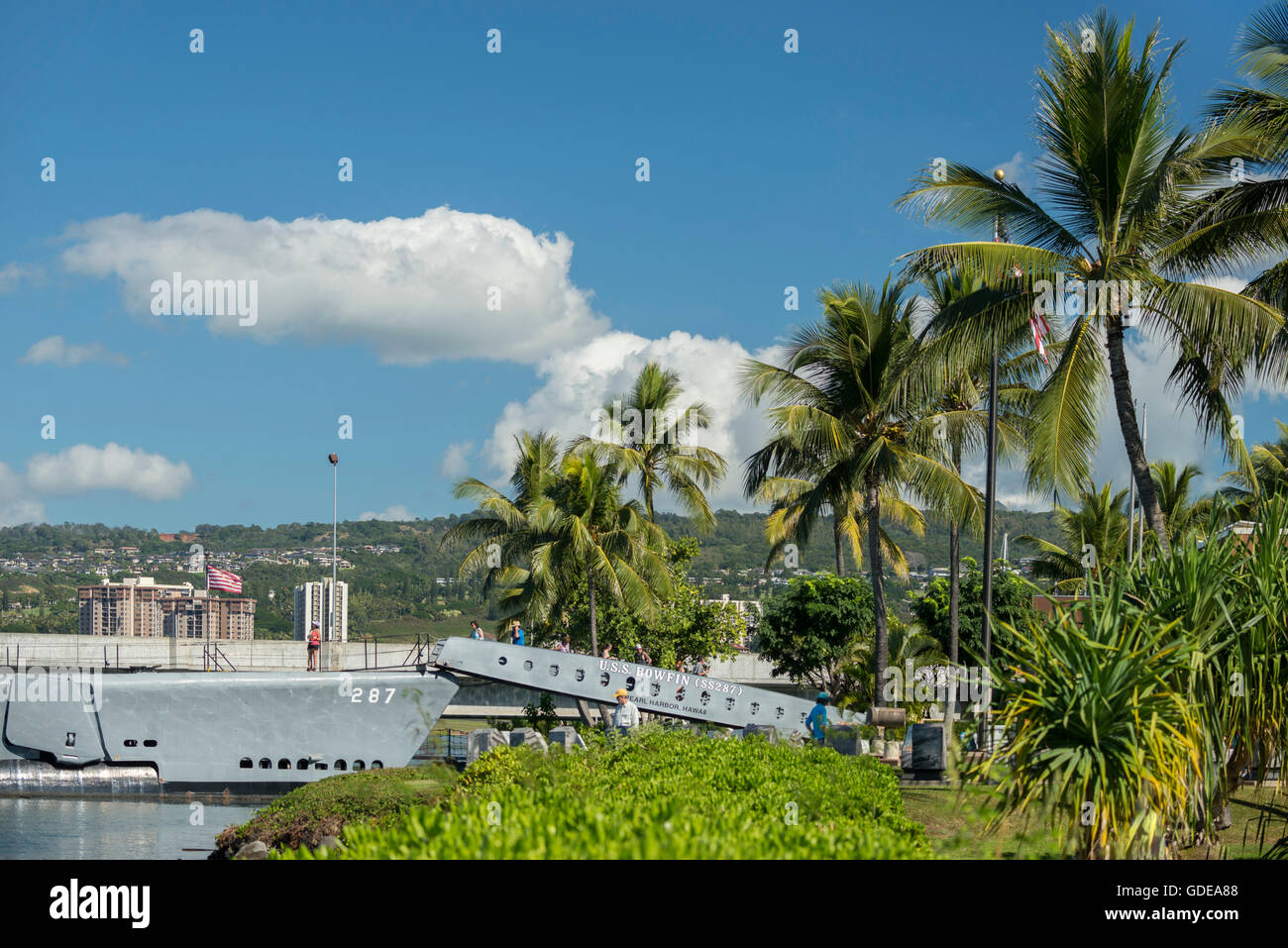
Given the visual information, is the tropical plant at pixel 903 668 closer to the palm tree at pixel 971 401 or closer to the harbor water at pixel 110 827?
the palm tree at pixel 971 401

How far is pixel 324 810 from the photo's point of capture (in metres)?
14.4

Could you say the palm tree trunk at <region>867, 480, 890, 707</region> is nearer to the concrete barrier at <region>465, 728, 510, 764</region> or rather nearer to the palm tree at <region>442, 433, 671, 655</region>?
the palm tree at <region>442, 433, 671, 655</region>

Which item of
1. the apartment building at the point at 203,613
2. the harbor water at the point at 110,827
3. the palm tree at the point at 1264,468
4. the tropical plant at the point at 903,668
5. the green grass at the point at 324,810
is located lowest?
the apartment building at the point at 203,613

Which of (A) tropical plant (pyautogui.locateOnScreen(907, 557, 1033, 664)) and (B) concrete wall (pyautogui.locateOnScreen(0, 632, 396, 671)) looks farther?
(B) concrete wall (pyautogui.locateOnScreen(0, 632, 396, 671))

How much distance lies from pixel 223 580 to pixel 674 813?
33.6 metres

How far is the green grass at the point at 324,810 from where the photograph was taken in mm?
13625

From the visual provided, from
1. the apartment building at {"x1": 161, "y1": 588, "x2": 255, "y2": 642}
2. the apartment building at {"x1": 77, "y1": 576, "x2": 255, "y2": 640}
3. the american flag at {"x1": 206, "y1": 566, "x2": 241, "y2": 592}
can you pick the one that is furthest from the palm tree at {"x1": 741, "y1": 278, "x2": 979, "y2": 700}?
the apartment building at {"x1": 161, "y1": 588, "x2": 255, "y2": 642}

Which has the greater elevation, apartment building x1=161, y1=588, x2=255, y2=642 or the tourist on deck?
the tourist on deck

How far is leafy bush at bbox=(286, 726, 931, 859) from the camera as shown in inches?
207

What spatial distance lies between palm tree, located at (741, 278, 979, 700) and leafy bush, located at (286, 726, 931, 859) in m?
15.5

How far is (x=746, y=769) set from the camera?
9961 mm

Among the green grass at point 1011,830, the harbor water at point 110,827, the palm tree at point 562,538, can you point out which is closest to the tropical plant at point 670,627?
the palm tree at point 562,538

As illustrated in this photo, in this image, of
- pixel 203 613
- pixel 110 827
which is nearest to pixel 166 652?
pixel 110 827

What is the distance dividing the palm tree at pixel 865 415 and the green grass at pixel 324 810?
15.5 metres
